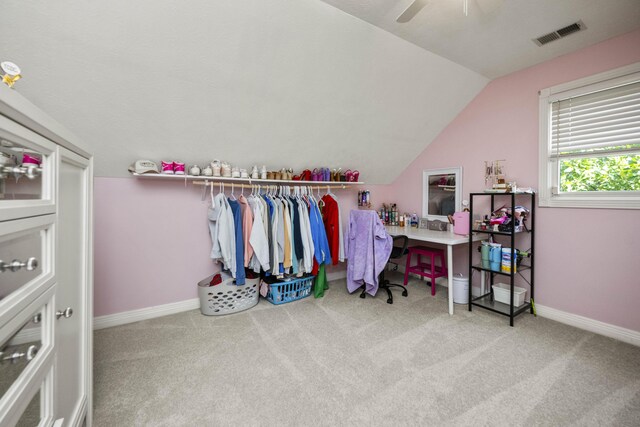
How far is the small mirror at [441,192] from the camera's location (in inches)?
138

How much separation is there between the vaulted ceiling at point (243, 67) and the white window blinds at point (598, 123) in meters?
0.50

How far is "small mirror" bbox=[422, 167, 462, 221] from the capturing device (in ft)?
11.5

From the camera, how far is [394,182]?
4352 mm

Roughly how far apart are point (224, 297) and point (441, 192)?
2.94 metres

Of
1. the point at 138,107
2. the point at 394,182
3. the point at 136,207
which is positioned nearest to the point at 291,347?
the point at 136,207

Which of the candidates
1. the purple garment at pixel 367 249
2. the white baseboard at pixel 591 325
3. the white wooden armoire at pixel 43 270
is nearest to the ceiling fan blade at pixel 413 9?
the white wooden armoire at pixel 43 270

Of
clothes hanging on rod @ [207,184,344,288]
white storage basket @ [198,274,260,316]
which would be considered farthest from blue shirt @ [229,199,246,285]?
white storage basket @ [198,274,260,316]

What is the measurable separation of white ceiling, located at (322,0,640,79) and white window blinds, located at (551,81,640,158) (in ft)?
1.56

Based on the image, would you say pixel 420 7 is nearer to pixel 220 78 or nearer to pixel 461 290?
pixel 220 78

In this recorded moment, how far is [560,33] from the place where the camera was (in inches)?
90.4

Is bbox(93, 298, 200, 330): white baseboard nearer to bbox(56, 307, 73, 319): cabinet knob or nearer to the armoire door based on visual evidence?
the armoire door

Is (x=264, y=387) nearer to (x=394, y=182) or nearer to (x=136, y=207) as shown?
(x=136, y=207)

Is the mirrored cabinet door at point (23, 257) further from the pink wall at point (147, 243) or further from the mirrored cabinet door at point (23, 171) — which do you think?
the pink wall at point (147, 243)

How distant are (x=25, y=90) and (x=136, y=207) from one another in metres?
1.12
